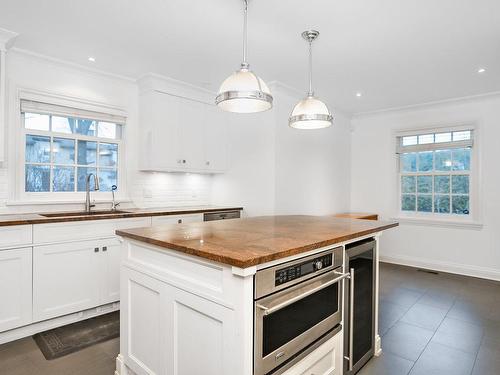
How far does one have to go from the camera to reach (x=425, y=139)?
4.98 m

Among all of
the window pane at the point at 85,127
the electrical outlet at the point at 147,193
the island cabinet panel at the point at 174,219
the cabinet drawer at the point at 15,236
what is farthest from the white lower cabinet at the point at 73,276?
the window pane at the point at 85,127

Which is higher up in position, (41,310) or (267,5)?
(267,5)

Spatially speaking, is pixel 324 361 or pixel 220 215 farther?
pixel 220 215

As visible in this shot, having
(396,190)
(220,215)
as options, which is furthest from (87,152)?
(396,190)

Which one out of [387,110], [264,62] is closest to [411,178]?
[387,110]

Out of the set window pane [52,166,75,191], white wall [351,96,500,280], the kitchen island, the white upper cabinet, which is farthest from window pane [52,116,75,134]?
white wall [351,96,500,280]

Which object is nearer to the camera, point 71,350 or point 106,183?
point 71,350

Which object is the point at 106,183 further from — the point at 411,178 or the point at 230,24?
the point at 411,178

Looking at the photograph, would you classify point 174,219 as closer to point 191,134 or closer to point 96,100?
point 191,134

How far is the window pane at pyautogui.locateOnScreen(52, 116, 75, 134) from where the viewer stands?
3.34m

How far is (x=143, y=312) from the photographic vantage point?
5.87 feet

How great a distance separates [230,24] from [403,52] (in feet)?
5.74

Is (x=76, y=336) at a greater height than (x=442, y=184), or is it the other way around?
(x=442, y=184)

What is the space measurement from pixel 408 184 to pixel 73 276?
4.95 metres
